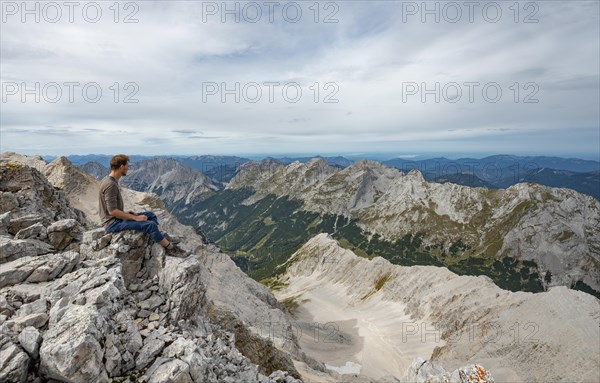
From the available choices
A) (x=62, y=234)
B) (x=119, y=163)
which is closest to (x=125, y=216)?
(x=119, y=163)

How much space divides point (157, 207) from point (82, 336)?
9304 cm

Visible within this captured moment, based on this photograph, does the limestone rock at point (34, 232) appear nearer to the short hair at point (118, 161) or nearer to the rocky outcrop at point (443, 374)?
the short hair at point (118, 161)

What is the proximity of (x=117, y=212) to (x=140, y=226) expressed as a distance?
5.48 feet

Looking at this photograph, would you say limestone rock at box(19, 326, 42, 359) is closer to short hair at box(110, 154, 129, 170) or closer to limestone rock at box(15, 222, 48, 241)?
short hair at box(110, 154, 129, 170)

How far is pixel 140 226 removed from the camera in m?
20.4

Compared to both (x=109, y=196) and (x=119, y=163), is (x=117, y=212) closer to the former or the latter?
(x=109, y=196)

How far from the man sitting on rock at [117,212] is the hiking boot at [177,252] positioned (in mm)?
897

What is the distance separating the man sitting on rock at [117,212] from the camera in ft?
62.2

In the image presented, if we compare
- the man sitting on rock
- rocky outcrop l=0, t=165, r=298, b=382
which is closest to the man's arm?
the man sitting on rock

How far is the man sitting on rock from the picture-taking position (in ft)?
62.2

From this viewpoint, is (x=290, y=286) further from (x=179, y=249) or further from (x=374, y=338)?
(x=179, y=249)

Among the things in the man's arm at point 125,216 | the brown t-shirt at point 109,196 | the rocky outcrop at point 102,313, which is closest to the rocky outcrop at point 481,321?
the rocky outcrop at point 102,313

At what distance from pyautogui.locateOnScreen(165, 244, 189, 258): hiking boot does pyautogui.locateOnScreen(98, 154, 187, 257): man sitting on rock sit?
0.90m

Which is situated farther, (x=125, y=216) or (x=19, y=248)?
(x=125, y=216)
